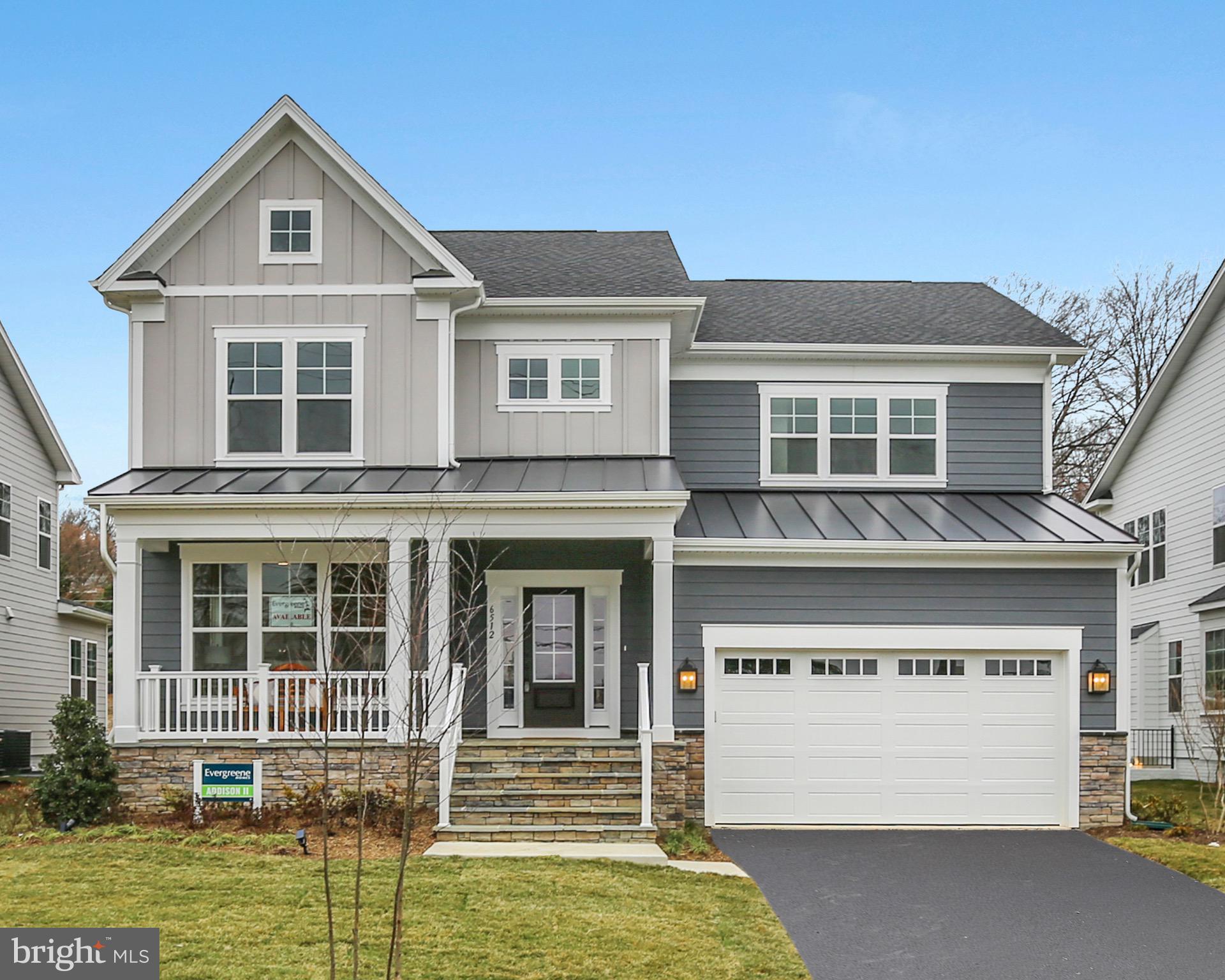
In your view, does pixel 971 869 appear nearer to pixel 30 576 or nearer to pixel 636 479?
pixel 636 479

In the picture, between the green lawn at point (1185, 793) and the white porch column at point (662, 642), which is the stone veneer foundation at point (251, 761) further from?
the green lawn at point (1185, 793)

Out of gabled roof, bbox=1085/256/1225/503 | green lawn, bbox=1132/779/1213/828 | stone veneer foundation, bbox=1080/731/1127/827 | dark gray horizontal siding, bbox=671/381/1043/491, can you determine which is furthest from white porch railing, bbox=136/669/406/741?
gabled roof, bbox=1085/256/1225/503

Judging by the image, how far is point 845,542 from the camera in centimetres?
1409

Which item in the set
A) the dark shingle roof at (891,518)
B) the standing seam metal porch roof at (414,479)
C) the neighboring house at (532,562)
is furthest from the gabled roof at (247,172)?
the dark shingle roof at (891,518)

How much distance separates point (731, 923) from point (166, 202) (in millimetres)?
11004

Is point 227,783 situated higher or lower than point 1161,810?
higher

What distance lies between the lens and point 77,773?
497 inches

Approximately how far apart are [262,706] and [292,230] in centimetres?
565

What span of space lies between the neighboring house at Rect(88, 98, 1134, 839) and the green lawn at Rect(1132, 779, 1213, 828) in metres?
0.96

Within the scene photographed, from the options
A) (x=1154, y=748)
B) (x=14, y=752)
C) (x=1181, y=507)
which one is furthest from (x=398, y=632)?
(x=1154, y=748)

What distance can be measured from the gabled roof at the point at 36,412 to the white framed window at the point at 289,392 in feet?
22.7

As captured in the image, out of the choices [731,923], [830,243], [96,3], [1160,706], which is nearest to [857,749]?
[731,923]

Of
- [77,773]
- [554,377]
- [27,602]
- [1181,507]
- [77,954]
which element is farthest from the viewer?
[27,602]

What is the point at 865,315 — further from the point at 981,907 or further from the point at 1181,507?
the point at 981,907
